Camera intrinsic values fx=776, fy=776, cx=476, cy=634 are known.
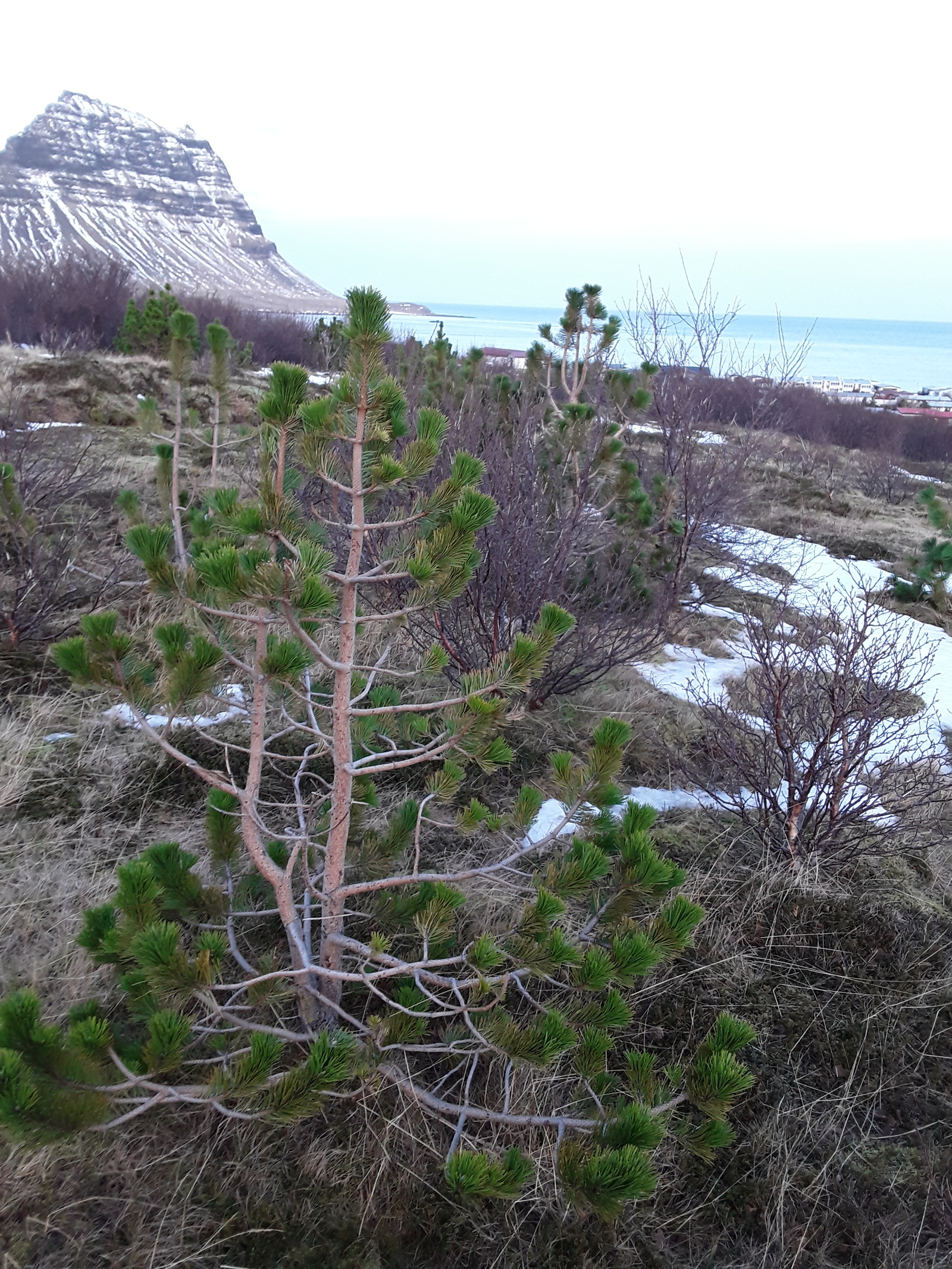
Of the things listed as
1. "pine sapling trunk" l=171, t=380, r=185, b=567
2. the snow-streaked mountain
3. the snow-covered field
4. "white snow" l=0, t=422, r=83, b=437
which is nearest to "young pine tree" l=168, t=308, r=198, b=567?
"pine sapling trunk" l=171, t=380, r=185, b=567

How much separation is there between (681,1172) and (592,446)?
11.1 ft

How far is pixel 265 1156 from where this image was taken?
1.89 metres

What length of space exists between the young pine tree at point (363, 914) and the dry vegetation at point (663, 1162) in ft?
0.50

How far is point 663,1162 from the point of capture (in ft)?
6.76

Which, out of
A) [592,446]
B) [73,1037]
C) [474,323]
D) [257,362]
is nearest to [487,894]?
[73,1037]

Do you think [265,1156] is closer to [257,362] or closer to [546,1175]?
[546,1175]

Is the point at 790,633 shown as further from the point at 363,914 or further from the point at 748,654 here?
the point at 363,914

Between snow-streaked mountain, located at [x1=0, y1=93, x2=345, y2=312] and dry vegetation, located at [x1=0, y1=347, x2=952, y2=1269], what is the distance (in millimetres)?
51680

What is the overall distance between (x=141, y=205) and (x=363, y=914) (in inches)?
3845

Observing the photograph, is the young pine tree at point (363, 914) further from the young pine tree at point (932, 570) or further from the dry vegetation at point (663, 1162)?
the young pine tree at point (932, 570)

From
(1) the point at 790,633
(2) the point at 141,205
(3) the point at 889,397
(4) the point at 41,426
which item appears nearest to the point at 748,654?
(1) the point at 790,633

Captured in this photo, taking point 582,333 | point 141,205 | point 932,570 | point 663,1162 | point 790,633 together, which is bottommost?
point 663,1162

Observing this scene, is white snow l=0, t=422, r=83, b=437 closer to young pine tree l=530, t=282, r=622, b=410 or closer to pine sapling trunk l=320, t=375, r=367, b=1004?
young pine tree l=530, t=282, r=622, b=410

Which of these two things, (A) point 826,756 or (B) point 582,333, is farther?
(B) point 582,333
